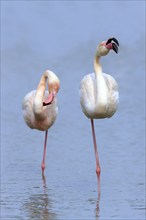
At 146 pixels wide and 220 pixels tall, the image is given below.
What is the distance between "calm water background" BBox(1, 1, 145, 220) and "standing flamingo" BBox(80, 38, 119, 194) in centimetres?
53

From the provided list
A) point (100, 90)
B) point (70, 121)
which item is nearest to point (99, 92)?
point (100, 90)

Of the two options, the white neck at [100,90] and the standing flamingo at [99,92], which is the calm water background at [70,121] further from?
the white neck at [100,90]

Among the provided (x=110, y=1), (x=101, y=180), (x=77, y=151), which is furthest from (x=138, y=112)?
(x=110, y=1)

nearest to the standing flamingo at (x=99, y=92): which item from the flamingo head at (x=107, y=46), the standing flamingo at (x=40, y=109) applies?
the flamingo head at (x=107, y=46)

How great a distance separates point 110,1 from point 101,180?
1051 centimetres

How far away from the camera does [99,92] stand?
913 centimetres

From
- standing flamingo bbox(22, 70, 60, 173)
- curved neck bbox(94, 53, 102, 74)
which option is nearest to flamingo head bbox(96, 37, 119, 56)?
curved neck bbox(94, 53, 102, 74)

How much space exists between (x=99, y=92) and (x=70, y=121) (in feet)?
9.56

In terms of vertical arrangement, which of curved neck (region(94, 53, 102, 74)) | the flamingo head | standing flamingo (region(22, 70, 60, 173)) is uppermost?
the flamingo head

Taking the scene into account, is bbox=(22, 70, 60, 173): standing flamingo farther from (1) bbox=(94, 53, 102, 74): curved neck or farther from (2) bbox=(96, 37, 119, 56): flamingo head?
(2) bbox=(96, 37, 119, 56): flamingo head

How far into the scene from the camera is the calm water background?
27.8 ft

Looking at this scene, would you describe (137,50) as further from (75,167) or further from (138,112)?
(75,167)

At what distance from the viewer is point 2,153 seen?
10344 mm

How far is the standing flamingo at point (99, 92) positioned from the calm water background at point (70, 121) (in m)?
0.53
